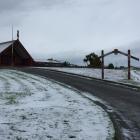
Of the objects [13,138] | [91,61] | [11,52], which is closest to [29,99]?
[13,138]

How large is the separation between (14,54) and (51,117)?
4955cm

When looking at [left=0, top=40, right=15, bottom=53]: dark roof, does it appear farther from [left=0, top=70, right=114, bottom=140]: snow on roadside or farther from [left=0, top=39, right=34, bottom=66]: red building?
[left=0, top=70, right=114, bottom=140]: snow on roadside

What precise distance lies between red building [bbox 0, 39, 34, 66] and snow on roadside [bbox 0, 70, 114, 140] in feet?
132

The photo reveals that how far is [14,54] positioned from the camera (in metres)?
62.4

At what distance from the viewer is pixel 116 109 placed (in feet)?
52.3

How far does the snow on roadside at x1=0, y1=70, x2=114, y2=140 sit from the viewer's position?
1120 centimetres

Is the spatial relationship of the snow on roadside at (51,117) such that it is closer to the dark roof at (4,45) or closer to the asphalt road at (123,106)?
the asphalt road at (123,106)

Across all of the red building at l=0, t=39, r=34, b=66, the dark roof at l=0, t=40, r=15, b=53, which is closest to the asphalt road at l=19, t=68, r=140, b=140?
the dark roof at l=0, t=40, r=15, b=53

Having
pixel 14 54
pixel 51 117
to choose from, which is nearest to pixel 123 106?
pixel 51 117

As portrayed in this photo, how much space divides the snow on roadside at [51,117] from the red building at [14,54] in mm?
40336

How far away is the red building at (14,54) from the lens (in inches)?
2355

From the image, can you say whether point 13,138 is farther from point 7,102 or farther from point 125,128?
point 7,102

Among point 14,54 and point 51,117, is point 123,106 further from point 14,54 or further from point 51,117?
point 14,54

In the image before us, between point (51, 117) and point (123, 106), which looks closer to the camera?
point (51, 117)
